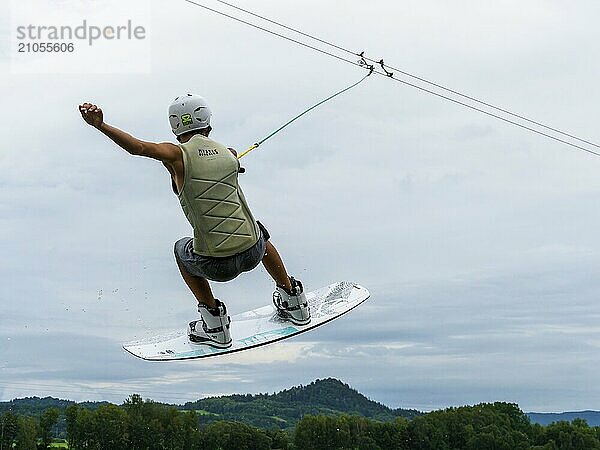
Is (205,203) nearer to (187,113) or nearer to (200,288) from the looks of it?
(187,113)

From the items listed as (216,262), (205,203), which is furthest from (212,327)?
Result: (205,203)

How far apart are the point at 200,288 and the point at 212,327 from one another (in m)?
0.56

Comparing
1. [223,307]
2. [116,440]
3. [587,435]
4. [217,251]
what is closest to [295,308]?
[223,307]

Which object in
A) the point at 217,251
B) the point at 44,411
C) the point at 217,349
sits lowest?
the point at 217,349

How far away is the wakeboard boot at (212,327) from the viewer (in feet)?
38.7

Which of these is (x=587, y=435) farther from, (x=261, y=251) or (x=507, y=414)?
(x=261, y=251)

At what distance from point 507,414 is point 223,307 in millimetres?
103794

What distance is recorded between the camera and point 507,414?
111188 millimetres

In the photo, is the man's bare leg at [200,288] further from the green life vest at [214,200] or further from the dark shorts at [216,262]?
the green life vest at [214,200]

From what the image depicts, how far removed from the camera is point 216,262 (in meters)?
11.0

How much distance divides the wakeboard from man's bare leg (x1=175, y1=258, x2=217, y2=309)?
2.07 feet

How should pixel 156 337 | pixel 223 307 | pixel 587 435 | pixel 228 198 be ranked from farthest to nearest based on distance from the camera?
pixel 587 435 → pixel 156 337 → pixel 223 307 → pixel 228 198

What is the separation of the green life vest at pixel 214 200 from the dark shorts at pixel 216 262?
9 centimetres

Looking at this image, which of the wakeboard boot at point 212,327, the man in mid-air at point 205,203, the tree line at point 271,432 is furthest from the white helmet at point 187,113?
the tree line at point 271,432
